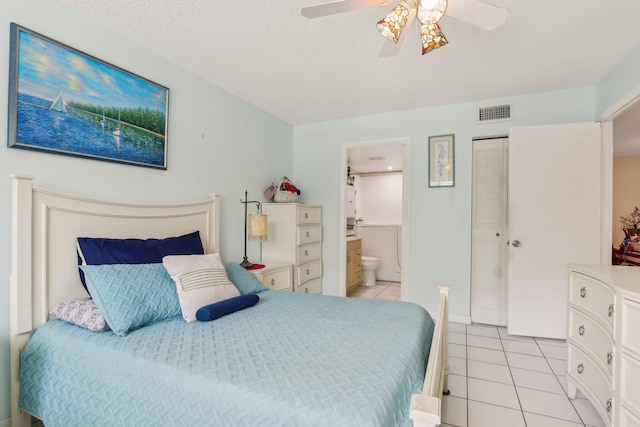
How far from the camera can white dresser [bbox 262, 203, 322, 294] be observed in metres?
3.54

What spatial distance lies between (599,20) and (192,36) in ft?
8.64

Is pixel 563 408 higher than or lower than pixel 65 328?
lower

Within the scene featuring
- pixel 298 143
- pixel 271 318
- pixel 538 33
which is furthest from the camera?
pixel 298 143

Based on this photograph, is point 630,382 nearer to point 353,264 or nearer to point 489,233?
point 489,233

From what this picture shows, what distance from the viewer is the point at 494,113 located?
334 cm

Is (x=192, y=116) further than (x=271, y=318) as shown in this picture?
Yes

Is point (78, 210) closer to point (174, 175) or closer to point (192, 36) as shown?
point (174, 175)

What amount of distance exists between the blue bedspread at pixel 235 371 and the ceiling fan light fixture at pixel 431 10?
4.97 ft

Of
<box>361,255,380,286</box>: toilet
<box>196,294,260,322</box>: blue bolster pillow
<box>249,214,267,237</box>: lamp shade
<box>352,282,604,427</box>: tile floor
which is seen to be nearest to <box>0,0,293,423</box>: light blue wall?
<box>249,214,267,237</box>: lamp shade

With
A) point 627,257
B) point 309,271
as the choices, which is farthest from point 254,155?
point 627,257

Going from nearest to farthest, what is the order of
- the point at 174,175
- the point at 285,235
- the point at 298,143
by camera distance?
the point at 174,175 → the point at 285,235 → the point at 298,143

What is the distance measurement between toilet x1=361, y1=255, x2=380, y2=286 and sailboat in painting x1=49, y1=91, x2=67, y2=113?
4.32 metres

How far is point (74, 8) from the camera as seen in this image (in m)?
1.92

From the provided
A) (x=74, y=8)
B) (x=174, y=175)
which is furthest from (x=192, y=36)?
(x=174, y=175)
